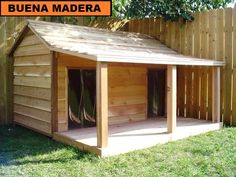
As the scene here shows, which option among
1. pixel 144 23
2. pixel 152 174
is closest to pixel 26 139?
pixel 152 174

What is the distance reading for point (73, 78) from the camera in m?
7.85

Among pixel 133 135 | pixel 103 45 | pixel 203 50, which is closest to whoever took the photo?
pixel 133 135

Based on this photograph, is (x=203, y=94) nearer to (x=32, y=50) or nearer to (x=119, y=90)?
(x=119, y=90)

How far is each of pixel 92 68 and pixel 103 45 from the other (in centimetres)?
68

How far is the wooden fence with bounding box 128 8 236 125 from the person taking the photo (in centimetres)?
876

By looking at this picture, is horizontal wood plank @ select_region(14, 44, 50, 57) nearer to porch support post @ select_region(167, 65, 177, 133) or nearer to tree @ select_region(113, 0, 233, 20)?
tree @ select_region(113, 0, 233, 20)

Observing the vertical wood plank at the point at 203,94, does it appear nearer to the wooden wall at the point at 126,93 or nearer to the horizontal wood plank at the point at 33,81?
the wooden wall at the point at 126,93

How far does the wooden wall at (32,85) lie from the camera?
7.66 m

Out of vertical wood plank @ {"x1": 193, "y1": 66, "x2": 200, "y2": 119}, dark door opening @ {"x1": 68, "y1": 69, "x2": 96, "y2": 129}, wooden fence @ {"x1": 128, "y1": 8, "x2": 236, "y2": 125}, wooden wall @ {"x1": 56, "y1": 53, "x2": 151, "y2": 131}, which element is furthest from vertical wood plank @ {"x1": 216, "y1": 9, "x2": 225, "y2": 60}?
dark door opening @ {"x1": 68, "y1": 69, "x2": 96, "y2": 129}

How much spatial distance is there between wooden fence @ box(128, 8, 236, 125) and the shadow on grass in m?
4.43

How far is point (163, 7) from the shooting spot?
32.2 feet

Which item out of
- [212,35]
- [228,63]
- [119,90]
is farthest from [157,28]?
[119,90]

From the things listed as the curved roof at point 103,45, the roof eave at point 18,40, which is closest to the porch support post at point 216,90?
the curved roof at point 103,45

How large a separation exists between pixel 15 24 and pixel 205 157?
626 cm
